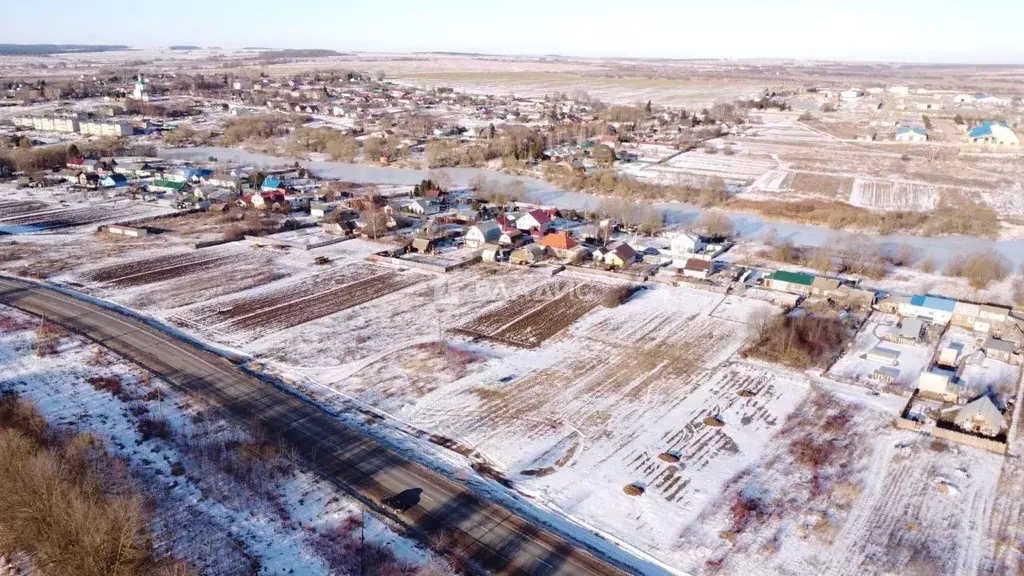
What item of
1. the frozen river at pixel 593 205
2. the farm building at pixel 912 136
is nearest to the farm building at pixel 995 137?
the farm building at pixel 912 136

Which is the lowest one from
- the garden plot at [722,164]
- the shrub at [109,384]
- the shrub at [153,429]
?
the shrub at [153,429]

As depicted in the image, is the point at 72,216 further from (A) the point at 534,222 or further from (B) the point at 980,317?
(B) the point at 980,317

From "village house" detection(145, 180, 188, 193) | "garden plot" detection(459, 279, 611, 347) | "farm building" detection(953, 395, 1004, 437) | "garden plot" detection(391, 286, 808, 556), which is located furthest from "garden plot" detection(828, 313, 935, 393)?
"village house" detection(145, 180, 188, 193)

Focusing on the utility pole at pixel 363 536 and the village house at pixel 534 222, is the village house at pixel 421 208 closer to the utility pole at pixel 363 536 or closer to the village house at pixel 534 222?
the village house at pixel 534 222

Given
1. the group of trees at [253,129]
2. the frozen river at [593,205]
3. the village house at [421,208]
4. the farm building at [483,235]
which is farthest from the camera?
the group of trees at [253,129]

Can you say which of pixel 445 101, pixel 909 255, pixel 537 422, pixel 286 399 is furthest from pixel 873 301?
pixel 445 101

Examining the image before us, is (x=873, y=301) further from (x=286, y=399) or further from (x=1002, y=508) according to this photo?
(x=286, y=399)

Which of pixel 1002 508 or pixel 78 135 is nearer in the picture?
pixel 1002 508
